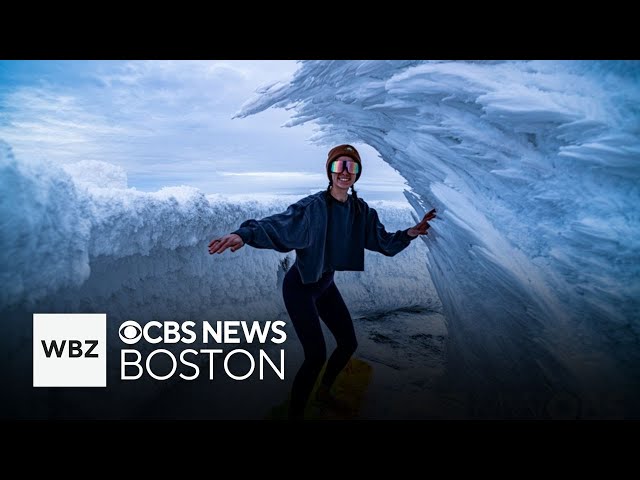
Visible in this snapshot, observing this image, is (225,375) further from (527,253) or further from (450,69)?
(450,69)

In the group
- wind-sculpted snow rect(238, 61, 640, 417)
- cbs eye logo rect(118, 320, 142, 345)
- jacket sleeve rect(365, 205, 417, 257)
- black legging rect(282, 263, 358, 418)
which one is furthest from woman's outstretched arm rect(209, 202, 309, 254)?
cbs eye logo rect(118, 320, 142, 345)

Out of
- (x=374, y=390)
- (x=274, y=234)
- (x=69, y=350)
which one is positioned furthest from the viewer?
(x=374, y=390)

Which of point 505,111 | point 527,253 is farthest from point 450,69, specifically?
point 527,253

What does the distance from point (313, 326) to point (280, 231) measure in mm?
526

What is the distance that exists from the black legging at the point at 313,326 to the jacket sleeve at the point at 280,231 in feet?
0.66

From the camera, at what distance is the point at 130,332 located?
230cm

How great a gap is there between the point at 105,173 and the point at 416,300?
97.9 inches

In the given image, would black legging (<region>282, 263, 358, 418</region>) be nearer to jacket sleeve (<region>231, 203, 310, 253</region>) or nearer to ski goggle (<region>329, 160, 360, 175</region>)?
jacket sleeve (<region>231, 203, 310, 253</region>)

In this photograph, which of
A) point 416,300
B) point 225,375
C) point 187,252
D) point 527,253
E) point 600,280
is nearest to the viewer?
point 600,280

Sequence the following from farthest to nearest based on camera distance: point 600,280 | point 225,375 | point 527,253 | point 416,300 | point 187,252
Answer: point 416,300
point 187,252
point 225,375
point 527,253
point 600,280

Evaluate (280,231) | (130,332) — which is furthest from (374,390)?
(130,332)

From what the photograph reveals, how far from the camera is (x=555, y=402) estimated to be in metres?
2.14

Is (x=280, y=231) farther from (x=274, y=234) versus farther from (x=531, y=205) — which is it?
(x=531, y=205)

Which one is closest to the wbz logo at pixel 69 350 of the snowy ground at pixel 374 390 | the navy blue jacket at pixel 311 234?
the snowy ground at pixel 374 390
